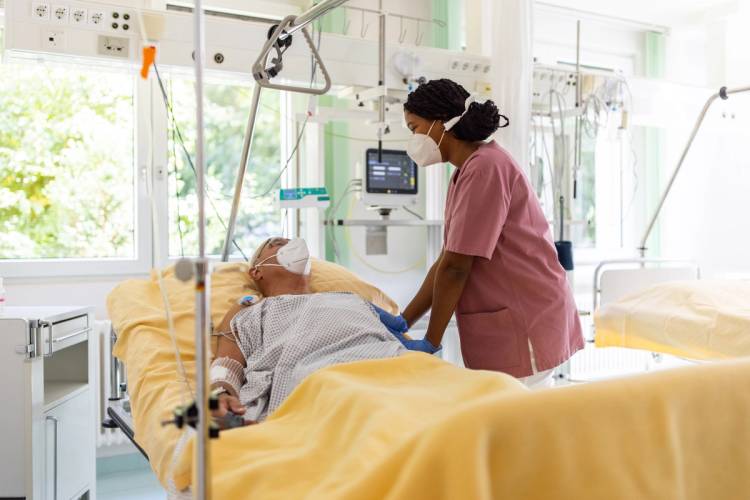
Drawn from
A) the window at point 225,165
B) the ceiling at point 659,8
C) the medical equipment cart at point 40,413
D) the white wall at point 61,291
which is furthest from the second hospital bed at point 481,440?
the ceiling at point 659,8

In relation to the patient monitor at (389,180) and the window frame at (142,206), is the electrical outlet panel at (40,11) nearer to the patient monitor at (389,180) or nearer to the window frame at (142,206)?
the window frame at (142,206)

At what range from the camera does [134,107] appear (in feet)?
10.8

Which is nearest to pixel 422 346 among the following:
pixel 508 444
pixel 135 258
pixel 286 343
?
pixel 286 343

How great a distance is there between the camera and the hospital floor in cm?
282

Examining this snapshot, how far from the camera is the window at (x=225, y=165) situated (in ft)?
11.4

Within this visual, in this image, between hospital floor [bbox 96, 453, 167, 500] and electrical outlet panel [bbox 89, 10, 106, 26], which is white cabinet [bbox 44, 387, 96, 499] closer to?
hospital floor [bbox 96, 453, 167, 500]

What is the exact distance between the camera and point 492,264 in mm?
1934

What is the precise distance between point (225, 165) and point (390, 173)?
98 centimetres

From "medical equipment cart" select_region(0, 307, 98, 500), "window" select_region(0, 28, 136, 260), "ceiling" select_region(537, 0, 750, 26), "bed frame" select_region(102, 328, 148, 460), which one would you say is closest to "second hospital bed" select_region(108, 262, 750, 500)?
"bed frame" select_region(102, 328, 148, 460)

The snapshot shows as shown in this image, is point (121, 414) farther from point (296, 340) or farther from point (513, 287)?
point (513, 287)

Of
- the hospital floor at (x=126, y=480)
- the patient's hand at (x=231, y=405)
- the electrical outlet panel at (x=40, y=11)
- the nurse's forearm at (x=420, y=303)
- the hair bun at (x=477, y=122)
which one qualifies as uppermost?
the electrical outlet panel at (x=40, y=11)

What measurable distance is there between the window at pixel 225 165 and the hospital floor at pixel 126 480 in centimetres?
100

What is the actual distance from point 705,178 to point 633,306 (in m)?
2.19

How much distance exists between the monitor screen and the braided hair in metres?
0.99
